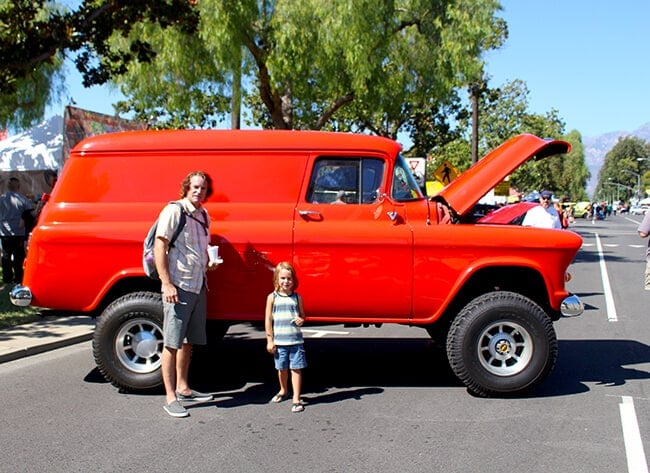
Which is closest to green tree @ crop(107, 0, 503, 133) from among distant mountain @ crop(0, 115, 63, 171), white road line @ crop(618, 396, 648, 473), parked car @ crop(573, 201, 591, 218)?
distant mountain @ crop(0, 115, 63, 171)

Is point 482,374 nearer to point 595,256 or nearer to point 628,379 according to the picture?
point 628,379

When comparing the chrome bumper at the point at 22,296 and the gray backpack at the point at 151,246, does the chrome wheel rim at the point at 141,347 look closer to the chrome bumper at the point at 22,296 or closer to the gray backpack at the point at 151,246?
the gray backpack at the point at 151,246

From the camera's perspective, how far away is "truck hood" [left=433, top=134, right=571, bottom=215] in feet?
21.1

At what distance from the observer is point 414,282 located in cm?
618

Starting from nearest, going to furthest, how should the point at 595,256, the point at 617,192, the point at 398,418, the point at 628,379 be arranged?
the point at 398,418 → the point at 628,379 → the point at 595,256 → the point at 617,192

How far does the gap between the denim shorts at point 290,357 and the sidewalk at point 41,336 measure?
3.50 meters

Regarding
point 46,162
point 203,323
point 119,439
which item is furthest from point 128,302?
point 46,162

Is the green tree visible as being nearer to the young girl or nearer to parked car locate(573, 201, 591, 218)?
the young girl

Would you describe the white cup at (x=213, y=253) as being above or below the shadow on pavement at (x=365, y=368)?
above

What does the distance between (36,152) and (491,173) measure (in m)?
14.2

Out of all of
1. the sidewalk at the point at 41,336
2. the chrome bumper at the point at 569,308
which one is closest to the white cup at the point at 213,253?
the chrome bumper at the point at 569,308

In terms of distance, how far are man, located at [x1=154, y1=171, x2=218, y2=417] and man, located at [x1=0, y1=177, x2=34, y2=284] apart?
8087mm

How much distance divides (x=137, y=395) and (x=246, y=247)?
1610mm

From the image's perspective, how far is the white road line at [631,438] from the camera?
4.60 m
